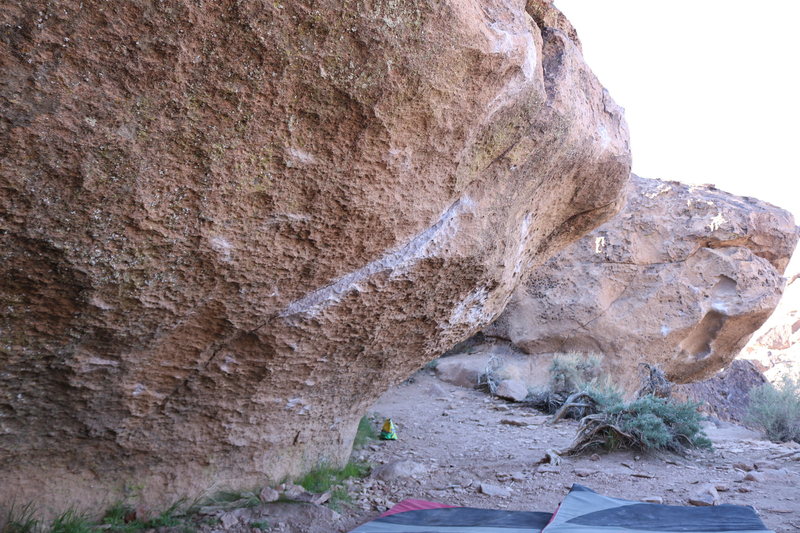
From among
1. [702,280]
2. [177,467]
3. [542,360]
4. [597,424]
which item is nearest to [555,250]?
[597,424]

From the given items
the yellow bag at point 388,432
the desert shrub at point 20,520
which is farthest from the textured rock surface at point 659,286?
the desert shrub at point 20,520

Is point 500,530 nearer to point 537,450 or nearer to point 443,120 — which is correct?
point 443,120

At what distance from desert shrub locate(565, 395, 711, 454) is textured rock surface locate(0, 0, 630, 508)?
2.16 metres

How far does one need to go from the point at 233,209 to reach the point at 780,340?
2954 centimetres

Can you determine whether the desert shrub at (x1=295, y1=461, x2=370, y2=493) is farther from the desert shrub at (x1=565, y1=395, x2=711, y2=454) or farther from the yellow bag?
the desert shrub at (x1=565, y1=395, x2=711, y2=454)

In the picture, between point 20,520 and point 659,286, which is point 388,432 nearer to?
point 20,520

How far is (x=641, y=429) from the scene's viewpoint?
445 centimetres

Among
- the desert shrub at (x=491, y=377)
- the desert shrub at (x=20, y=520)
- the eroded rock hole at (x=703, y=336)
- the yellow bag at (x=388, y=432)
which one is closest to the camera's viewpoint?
the desert shrub at (x=20, y=520)

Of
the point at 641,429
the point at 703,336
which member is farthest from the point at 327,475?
the point at 703,336

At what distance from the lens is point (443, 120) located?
225 cm

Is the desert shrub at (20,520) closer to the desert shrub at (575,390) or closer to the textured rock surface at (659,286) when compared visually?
the desert shrub at (575,390)

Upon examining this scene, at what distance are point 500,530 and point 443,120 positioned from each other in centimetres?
179

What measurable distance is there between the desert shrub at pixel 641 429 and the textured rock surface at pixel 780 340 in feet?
68.6

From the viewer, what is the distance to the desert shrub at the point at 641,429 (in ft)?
14.5
